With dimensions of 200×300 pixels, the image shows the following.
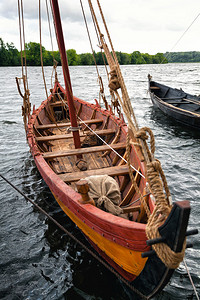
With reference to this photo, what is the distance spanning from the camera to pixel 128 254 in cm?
306

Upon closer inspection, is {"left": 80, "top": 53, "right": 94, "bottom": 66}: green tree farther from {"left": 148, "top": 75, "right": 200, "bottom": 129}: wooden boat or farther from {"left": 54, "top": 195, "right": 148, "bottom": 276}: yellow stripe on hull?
{"left": 54, "top": 195, "right": 148, "bottom": 276}: yellow stripe on hull

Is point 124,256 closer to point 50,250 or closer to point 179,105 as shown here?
point 50,250

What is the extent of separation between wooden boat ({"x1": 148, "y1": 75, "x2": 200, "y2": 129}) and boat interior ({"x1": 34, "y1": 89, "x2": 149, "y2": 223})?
5860mm

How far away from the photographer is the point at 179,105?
1552 centimetres

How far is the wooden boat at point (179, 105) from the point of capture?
1259cm

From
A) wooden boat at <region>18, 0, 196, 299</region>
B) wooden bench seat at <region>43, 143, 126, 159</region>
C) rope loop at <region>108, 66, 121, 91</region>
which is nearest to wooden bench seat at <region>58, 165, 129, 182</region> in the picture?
wooden boat at <region>18, 0, 196, 299</region>

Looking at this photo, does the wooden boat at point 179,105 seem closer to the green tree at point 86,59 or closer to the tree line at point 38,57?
the tree line at point 38,57

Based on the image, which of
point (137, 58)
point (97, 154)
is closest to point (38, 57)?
point (137, 58)

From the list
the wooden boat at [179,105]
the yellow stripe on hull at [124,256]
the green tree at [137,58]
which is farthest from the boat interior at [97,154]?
the green tree at [137,58]

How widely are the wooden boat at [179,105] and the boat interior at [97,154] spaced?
586 cm

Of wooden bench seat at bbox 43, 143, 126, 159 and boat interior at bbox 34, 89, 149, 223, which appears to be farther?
wooden bench seat at bbox 43, 143, 126, 159

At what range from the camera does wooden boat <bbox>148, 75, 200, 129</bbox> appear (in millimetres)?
12591

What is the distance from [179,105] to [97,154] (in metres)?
10.2

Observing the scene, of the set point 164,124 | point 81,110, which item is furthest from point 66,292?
Result: point 164,124
